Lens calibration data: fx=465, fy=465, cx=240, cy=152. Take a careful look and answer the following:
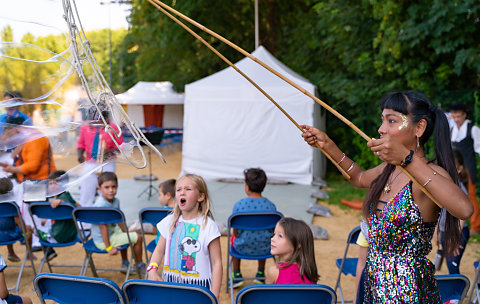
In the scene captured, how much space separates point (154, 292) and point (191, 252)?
1.95 feet

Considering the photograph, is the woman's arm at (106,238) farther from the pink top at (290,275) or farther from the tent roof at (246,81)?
the tent roof at (246,81)

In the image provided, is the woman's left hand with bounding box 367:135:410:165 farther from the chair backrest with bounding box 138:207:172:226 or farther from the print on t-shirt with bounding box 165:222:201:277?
the chair backrest with bounding box 138:207:172:226

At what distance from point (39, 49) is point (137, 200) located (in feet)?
20.9

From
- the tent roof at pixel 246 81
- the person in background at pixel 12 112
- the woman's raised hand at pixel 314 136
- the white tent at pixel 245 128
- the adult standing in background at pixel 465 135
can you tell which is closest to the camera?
the woman's raised hand at pixel 314 136

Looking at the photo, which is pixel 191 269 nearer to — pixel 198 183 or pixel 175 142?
pixel 198 183

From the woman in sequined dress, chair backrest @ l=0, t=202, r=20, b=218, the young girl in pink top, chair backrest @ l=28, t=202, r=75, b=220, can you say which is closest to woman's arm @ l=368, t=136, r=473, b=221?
the woman in sequined dress

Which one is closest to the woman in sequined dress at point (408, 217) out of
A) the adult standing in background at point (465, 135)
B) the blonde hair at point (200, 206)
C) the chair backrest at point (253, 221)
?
the blonde hair at point (200, 206)

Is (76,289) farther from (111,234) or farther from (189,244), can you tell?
(111,234)

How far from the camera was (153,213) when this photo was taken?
435cm

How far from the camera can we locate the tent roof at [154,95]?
20219 millimetres

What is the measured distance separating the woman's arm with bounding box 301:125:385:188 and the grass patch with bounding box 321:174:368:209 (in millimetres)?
6523

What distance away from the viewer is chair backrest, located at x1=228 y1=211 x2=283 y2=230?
4242 millimetres

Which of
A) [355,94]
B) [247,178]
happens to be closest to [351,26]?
[355,94]

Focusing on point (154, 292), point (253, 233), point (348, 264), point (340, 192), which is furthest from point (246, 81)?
point (154, 292)
